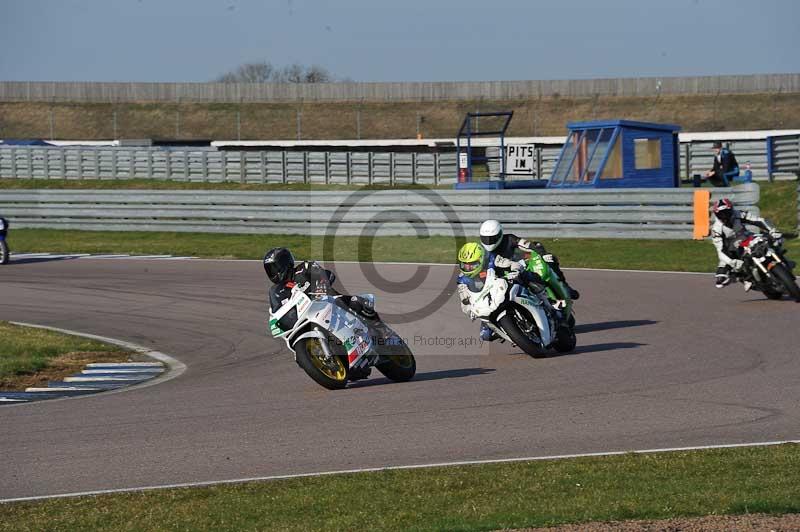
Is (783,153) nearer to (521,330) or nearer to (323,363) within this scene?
(521,330)

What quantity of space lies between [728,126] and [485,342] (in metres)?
44.9

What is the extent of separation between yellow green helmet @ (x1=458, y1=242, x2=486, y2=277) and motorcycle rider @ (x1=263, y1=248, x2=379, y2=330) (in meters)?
1.65

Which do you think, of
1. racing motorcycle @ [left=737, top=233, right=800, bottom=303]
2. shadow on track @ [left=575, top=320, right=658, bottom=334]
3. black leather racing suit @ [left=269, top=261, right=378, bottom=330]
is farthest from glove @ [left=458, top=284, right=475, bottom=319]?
racing motorcycle @ [left=737, top=233, right=800, bottom=303]

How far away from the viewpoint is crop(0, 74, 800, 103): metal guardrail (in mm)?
60312

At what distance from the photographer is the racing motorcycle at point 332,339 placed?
35.6 ft

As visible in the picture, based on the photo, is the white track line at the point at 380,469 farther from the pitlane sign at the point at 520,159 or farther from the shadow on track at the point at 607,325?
the pitlane sign at the point at 520,159

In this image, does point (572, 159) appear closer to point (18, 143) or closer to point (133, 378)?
point (133, 378)

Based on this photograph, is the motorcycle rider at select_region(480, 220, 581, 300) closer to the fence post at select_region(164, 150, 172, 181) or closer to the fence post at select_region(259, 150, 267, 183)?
the fence post at select_region(259, 150, 267, 183)

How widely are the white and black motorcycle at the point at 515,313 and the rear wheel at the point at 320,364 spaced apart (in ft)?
6.33

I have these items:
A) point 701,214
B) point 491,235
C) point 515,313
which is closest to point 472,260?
point 491,235

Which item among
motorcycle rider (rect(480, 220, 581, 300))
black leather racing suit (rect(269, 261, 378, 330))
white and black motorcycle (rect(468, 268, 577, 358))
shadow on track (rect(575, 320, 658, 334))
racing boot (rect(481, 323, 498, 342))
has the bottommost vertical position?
shadow on track (rect(575, 320, 658, 334))

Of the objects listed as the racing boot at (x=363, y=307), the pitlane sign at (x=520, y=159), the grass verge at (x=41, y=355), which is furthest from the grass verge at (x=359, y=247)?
the racing boot at (x=363, y=307)

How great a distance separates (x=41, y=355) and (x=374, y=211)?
13907 millimetres

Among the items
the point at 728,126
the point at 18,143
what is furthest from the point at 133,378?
→ the point at 728,126
